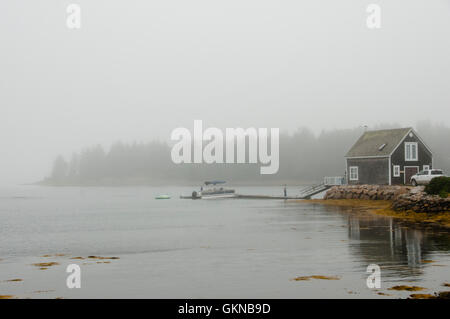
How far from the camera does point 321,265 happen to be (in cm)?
2227

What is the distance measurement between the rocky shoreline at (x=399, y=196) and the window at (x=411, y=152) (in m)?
6.21

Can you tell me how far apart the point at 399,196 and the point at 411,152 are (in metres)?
21.4

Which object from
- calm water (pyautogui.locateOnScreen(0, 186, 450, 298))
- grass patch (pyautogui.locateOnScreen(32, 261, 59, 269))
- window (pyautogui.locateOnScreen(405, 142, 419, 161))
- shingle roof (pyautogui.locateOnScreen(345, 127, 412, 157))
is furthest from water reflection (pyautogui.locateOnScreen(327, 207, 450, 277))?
window (pyautogui.locateOnScreen(405, 142, 419, 161))

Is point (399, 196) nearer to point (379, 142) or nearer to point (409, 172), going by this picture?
point (409, 172)

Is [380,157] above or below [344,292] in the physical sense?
above

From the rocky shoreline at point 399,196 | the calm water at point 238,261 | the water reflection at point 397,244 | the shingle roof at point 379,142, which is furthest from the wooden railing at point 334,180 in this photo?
the water reflection at point 397,244

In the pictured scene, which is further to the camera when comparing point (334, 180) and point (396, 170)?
point (334, 180)

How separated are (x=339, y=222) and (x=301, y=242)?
41.2ft

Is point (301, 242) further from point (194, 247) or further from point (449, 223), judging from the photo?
point (449, 223)

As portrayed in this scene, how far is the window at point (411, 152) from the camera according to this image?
67875mm

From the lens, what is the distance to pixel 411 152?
68.1 meters

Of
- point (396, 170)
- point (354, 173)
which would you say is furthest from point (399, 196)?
point (354, 173)
